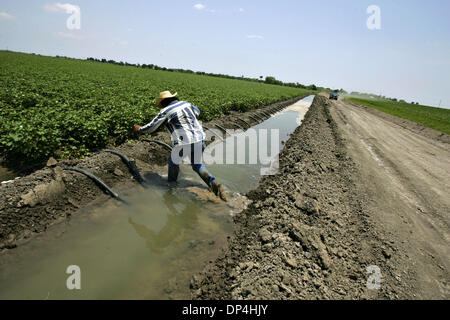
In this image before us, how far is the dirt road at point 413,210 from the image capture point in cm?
327

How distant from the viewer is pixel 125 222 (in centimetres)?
390

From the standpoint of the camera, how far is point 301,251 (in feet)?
10.3

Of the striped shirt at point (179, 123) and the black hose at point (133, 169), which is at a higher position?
the striped shirt at point (179, 123)

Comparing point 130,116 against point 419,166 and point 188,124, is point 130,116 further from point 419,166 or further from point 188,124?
point 419,166

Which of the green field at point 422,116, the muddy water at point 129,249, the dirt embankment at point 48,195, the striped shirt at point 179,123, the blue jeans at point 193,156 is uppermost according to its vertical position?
the green field at point 422,116

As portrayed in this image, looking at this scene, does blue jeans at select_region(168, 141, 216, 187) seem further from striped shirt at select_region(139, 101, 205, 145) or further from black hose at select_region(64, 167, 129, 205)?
black hose at select_region(64, 167, 129, 205)

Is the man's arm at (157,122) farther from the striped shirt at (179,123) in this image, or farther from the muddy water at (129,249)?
the muddy water at (129,249)

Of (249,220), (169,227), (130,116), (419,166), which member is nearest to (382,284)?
(249,220)

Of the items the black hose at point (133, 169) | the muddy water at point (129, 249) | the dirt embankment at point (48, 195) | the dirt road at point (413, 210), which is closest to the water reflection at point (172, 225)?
the muddy water at point (129, 249)

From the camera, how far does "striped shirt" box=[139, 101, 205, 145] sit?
447 cm

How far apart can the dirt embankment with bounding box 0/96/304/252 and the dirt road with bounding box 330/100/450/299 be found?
502 cm

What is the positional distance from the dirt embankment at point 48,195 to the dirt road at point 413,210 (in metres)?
5.02

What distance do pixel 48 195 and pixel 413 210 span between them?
7224 mm

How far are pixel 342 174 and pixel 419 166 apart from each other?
4.53 metres
